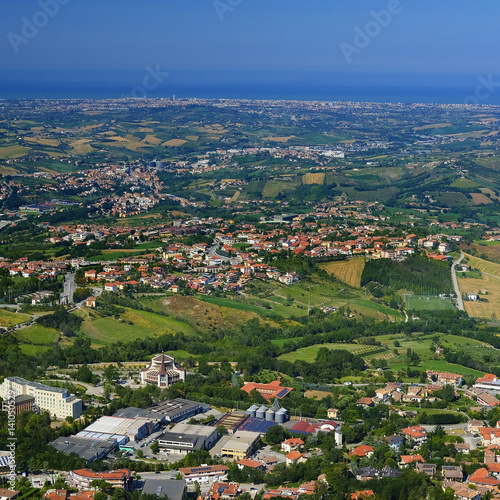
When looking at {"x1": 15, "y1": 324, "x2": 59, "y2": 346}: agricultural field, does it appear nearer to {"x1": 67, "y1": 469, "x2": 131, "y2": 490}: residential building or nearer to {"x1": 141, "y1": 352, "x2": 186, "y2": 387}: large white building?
{"x1": 141, "y1": 352, "x2": 186, "y2": 387}: large white building

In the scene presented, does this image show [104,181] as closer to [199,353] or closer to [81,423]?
[199,353]

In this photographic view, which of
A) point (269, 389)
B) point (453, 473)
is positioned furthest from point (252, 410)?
point (453, 473)

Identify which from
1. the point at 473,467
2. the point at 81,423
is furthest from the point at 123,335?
the point at 473,467

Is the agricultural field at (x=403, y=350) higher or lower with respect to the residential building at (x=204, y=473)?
lower

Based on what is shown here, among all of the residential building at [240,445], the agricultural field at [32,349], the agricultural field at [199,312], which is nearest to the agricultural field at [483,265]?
the agricultural field at [199,312]

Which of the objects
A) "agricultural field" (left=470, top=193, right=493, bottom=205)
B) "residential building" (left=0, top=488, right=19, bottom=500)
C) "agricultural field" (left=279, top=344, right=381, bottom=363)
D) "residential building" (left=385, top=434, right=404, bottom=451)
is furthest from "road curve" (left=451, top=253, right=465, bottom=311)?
"residential building" (left=0, top=488, right=19, bottom=500)

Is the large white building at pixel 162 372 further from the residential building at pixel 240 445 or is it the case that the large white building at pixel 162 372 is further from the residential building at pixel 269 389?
the residential building at pixel 240 445
